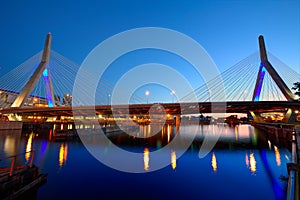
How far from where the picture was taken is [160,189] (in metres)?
10.1

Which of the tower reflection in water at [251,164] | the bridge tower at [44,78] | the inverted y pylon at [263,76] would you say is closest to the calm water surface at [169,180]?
the tower reflection in water at [251,164]

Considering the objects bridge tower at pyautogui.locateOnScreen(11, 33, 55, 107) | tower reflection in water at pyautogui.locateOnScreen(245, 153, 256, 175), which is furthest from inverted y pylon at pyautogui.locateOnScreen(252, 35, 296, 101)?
bridge tower at pyautogui.locateOnScreen(11, 33, 55, 107)

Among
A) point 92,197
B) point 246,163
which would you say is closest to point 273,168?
point 246,163

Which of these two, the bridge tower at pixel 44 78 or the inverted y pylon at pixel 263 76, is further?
the bridge tower at pixel 44 78

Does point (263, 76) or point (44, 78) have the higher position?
point (263, 76)

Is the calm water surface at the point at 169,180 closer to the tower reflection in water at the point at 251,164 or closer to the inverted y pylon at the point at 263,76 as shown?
the tower reflection in water at the point at 251,164

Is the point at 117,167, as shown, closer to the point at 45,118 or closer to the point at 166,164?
the point at 166,164

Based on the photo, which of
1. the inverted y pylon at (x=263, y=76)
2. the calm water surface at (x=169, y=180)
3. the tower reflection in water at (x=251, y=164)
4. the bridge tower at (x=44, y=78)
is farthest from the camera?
the bridge tower at (x=44, y=78)

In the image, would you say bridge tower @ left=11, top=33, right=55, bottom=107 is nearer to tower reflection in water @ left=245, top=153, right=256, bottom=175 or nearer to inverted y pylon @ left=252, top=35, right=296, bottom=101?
tower reflection in water @ left=245, top=153, right=256, bottom=175

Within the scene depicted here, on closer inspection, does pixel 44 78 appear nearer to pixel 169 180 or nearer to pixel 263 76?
pixel 169 180

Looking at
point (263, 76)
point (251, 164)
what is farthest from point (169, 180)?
point (263, 76)

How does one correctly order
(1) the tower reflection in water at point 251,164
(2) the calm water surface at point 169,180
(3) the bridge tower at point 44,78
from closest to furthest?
(2) the calm water surface at point 169,180, (1) the tower reflection in water at point 251,164, (3) the bridge tower at point 44,78

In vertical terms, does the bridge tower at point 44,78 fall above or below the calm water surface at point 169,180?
above

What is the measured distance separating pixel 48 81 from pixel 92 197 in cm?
4870
